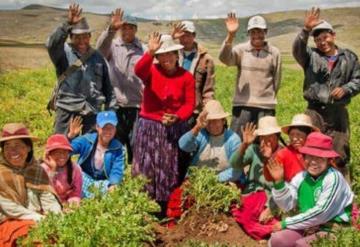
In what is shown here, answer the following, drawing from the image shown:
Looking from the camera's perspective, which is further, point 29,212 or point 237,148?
point 237,148

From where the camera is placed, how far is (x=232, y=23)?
660 centimetres

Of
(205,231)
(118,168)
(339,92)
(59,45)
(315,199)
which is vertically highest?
(59,45)

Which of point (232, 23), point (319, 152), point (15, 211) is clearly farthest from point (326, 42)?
point (15, 211)

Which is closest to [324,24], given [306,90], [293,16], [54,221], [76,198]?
[306,90]

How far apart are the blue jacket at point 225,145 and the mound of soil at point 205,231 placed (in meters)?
0.47

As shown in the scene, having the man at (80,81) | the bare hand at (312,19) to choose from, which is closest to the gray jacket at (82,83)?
the man at (80,81)

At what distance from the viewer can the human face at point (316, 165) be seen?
197 inches

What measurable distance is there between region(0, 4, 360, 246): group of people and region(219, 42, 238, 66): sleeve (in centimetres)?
2

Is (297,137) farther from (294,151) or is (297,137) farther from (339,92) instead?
(339,92)

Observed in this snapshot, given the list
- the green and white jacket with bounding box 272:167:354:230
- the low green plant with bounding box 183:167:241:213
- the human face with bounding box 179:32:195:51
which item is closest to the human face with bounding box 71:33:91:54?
the human face with bounding box 179:32:195:51

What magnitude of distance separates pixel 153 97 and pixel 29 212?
1986mm

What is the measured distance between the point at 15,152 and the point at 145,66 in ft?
5.63

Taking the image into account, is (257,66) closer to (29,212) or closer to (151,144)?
(151,144)

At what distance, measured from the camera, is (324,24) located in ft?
21.0
